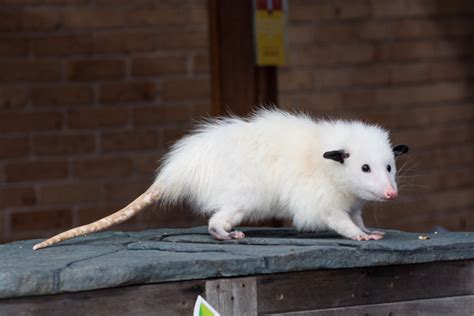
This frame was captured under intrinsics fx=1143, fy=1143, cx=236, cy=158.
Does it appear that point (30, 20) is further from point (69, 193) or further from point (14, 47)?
point (69, 193)

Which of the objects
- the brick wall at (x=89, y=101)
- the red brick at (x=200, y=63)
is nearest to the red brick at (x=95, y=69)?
the brick wall at (x=89, y=101)

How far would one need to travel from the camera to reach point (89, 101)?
628 cm

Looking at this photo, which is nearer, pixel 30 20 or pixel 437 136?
pixel 30 20

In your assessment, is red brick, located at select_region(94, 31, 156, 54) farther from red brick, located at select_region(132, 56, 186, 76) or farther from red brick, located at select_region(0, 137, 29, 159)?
red brick, located at select_region(0, 137, 29, 159)

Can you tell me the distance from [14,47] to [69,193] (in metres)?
0.84

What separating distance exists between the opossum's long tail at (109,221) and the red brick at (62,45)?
231cm

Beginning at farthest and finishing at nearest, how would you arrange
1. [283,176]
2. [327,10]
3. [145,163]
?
[327,10] → [145,163] → [283,176]

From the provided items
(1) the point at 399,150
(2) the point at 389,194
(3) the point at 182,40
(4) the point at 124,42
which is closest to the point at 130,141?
(4) the point at 124,42

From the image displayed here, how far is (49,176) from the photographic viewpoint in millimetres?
6195

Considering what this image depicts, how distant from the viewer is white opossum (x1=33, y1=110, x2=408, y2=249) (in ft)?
12.6

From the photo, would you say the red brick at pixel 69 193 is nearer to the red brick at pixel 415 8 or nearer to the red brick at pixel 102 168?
the red brick at pixel 102 168

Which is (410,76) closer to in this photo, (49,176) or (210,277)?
(49,176)

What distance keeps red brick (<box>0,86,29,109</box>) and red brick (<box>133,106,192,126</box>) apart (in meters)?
0.63

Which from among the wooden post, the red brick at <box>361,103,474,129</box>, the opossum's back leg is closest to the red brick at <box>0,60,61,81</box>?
the wooden post
